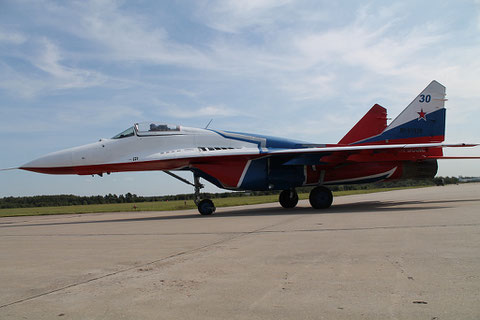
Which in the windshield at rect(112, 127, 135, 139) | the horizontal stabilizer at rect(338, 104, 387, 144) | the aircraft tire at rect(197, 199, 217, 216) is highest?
the horizontal stabilizer at rect(338, 104, 387, 144)

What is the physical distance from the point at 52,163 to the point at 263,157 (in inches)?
301

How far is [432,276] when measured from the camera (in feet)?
12.9

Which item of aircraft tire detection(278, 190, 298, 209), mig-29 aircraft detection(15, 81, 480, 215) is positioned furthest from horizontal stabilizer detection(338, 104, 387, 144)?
aircraft tire detection(278, 190, 298, 209)

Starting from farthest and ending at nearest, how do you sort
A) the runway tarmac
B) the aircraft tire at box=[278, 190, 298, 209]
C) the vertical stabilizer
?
the aircraft tire at box=[278, 190, 298, 209]
the vertical stabilizer
the runway tarmac

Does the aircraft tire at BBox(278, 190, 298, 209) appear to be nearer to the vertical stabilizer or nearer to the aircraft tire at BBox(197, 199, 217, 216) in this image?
the aircraft tire at BBox(197, 199, 217, 216)

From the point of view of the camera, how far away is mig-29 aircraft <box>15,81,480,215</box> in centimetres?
1434

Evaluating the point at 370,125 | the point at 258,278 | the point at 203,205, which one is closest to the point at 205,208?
the point at 203,205

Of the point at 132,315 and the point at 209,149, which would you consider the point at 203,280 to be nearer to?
the point at 132,315

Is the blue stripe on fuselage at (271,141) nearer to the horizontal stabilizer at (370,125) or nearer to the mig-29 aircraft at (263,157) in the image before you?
the mig-29 aircraft at (263,157)

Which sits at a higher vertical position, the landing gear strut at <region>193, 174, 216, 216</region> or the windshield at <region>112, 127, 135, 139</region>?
the windshield at <region>112, 127, 135, 139</region>

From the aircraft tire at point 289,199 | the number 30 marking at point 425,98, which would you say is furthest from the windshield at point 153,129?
the number 30 marking at point 425,98

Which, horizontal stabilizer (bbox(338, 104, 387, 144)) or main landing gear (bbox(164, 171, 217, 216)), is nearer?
main landing gear (bbox(164, 171, 217, 216))

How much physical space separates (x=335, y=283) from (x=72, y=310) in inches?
94.6

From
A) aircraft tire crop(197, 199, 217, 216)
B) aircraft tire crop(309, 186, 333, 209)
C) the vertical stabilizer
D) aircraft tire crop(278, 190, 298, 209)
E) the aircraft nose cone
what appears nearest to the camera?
the aircraft nose cone
